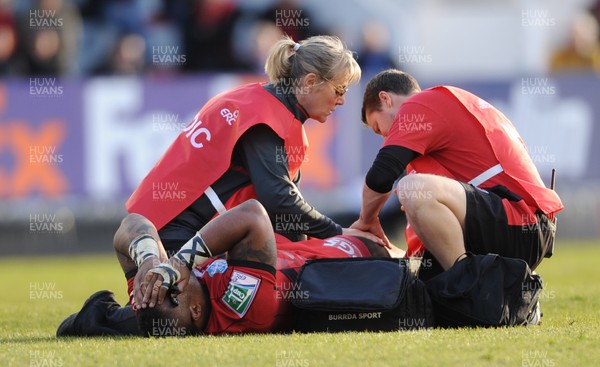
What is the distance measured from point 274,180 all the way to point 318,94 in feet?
2.47

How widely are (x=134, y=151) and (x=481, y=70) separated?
5832 mm

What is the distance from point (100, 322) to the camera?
686cm

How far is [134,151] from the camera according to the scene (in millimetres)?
15117

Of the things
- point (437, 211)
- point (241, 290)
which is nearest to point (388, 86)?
point (437, 211)

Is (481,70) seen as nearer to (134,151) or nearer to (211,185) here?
(134,151)

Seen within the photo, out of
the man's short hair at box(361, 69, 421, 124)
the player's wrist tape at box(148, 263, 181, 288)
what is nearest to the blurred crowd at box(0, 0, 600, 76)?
the man's short hair at box(361, 69, 421, 124)

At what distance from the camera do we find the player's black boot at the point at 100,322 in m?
6.74

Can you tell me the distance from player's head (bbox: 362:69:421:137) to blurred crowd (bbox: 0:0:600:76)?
8.81 m

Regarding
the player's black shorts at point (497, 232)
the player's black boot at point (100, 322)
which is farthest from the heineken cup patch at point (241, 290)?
the player's black shorts at point (497, 232)

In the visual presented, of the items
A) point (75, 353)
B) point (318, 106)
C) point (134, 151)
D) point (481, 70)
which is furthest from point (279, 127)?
point (481, 70)

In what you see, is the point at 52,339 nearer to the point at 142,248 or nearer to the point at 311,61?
the point at 142,248

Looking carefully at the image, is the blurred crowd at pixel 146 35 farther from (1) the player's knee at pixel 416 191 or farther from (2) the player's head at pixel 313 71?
(1) the player's knee at pixel 416 191

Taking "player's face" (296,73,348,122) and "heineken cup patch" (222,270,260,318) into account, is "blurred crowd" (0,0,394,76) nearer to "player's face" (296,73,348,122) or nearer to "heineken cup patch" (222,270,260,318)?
"player's face" (296,73,348,122)

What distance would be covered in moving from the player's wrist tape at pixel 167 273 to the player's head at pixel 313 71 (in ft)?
5.78
